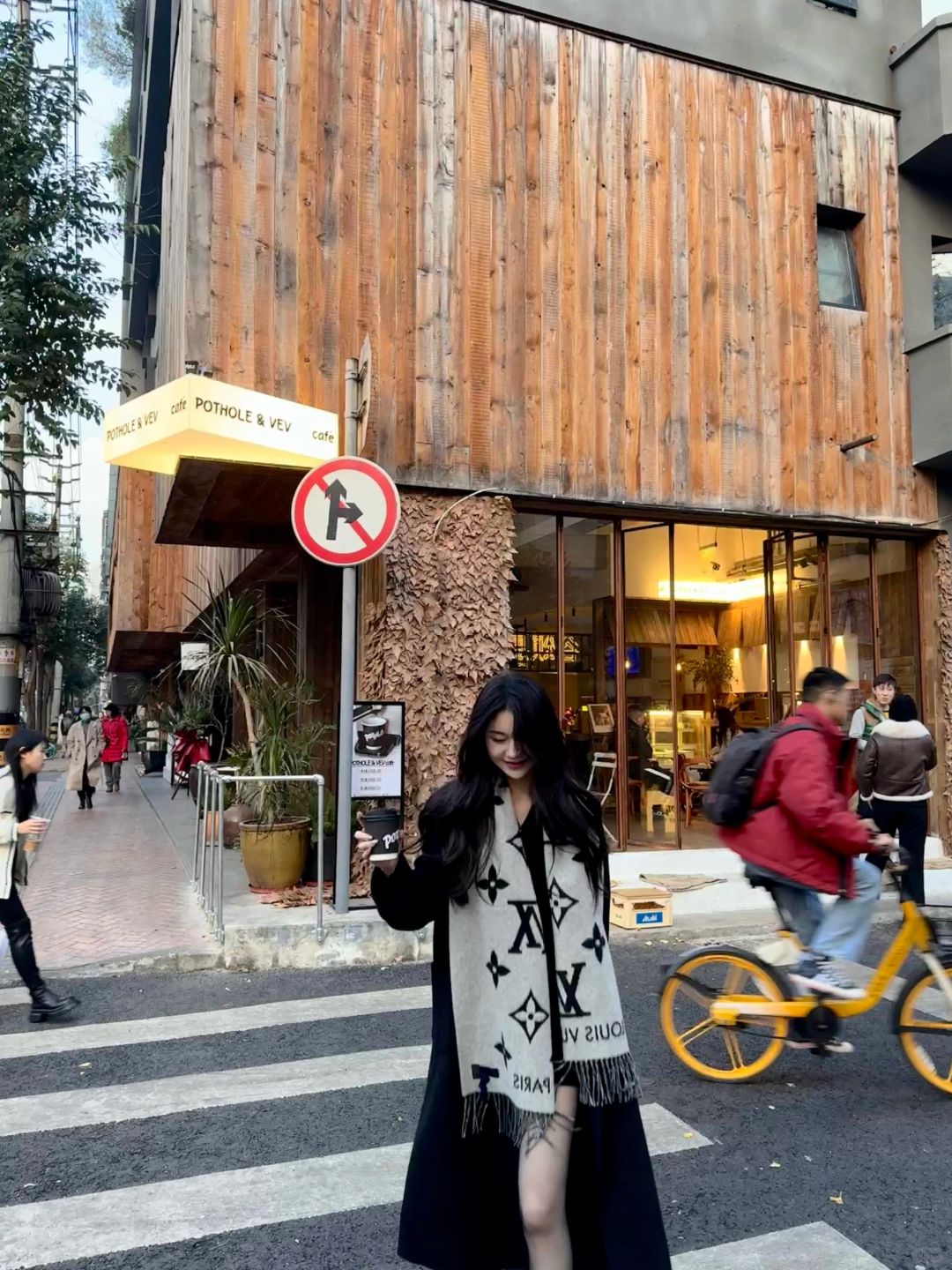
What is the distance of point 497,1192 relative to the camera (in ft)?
7.77

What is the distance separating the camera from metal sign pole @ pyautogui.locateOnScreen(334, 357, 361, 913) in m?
7.29

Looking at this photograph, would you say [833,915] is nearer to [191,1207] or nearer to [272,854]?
[191,1207]

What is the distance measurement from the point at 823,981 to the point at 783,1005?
0.72 feet

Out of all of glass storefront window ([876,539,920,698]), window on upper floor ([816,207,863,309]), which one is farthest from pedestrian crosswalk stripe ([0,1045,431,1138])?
window on upper floor ([816,207,863,309])

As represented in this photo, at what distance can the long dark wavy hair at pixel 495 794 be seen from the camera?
240cm

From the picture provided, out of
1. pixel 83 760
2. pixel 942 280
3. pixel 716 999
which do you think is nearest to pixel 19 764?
pixel 716 999

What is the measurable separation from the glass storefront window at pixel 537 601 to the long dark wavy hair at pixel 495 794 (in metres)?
6.56

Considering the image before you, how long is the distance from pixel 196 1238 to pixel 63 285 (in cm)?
966

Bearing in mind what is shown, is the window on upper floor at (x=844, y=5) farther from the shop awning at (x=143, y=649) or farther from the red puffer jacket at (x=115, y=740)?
the red puffer jacket at (x=115, y=740)

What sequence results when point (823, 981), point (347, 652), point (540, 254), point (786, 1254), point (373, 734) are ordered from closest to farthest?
point (786, 1254) → point (823, 981) → point (347, 652) → point (373, 734) → point (540, 254)

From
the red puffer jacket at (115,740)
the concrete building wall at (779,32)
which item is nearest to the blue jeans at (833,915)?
the concrete building wall at (779,32)

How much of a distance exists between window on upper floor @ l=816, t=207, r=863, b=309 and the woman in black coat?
9.82 m

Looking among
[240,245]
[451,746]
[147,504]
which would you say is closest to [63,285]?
[240,245]

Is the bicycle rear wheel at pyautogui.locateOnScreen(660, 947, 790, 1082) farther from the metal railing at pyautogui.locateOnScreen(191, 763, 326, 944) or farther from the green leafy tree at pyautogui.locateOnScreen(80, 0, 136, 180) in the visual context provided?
the green leafy tree at pyautogui.locateOnScreen(80, 0, 136, 180)
